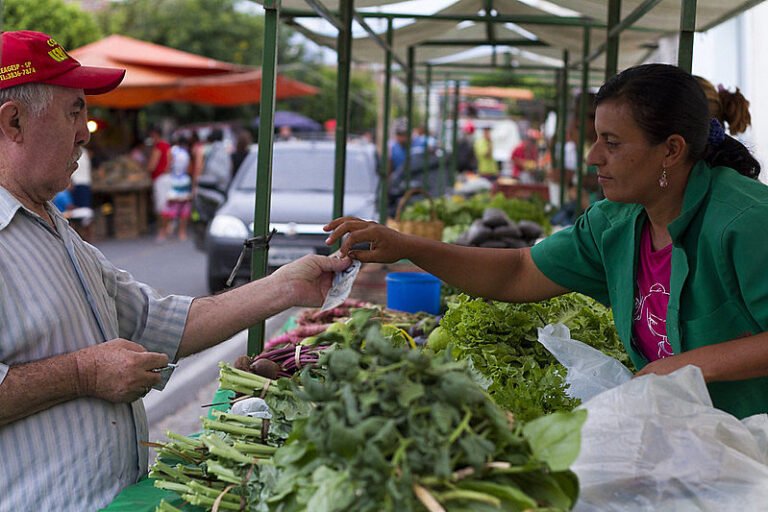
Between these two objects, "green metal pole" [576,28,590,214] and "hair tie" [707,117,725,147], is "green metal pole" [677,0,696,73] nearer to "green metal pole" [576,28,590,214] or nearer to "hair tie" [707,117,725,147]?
"hair tie" [707,117,725,147]

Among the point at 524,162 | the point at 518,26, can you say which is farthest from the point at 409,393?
the point at 524,162

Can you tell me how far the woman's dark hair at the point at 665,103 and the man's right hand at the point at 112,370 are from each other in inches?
56.2

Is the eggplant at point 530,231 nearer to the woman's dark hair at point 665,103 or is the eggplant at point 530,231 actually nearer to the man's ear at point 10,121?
the woman's dark hair at point 665,103

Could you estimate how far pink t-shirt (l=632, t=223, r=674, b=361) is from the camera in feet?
7.95

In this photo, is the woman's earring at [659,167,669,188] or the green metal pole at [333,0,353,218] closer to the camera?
the woman's earring at [659,167,669,188]

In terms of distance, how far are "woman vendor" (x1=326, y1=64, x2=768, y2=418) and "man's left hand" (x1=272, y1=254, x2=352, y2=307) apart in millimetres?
100

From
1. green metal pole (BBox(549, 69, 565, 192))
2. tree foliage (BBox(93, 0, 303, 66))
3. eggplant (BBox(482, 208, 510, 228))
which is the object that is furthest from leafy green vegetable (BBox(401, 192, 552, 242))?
tree foliage (BBox(93, 0, 303, 66))

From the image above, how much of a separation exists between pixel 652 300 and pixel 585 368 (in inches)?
10.9

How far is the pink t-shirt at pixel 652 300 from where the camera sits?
2.42 m

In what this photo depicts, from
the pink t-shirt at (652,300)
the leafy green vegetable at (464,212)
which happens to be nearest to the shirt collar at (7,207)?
the pink t-shirt at (652,300)

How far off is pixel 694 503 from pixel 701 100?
3.63 ft

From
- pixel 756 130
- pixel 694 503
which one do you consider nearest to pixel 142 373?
pixel 694 503

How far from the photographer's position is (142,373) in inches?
87.7

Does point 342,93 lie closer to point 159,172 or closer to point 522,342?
point 522,342
